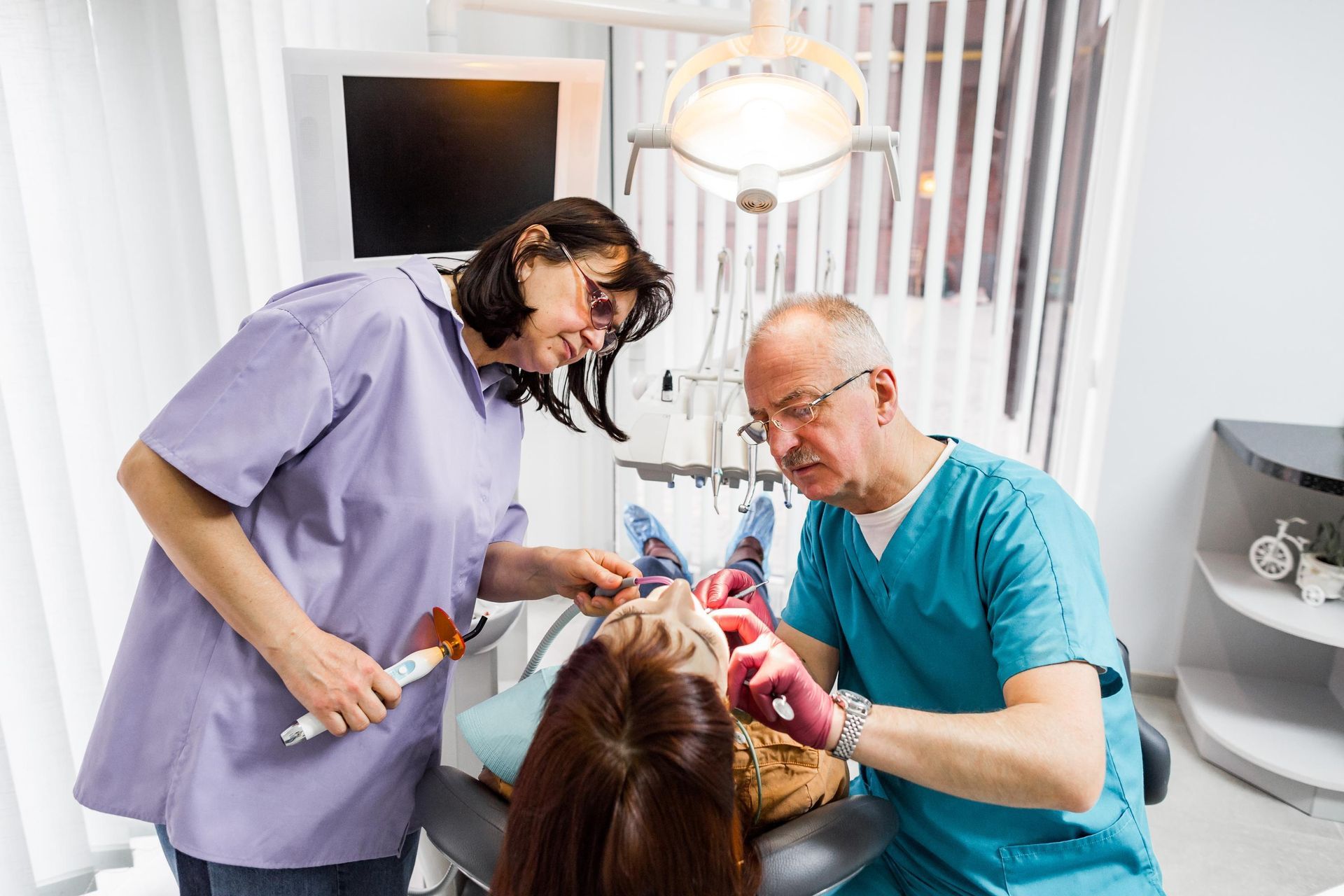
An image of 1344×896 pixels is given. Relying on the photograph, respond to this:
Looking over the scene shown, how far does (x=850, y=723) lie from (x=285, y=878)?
76 cm

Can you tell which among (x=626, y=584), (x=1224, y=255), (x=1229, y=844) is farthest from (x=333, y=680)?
(x=1224, y=255)

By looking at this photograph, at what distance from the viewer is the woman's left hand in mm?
1338

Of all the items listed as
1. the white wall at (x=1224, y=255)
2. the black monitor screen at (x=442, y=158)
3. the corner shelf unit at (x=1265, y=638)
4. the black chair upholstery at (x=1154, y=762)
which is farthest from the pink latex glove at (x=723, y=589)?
the white wall at (x=1224, y=255)

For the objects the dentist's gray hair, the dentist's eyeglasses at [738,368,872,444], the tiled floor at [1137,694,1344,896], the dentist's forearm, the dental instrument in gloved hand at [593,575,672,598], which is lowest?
the tiled floor at [1137,694,1344,896]

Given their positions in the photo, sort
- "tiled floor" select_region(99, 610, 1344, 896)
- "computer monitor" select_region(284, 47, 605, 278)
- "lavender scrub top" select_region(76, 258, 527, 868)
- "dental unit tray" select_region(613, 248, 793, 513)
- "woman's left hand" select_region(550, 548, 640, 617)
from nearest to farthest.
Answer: "lavender scrub top" select_region(76, 258, 527, 868)
"woman's left hand" select_region(550, 548, 640, 617)
"computer monitor" select_region(284, 47, 605, 278)
"dental unit tray" select_region(613, 248, 793, 513)
"tiled floor" select_region(99, 610, 1344, 896)

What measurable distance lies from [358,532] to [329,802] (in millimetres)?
356

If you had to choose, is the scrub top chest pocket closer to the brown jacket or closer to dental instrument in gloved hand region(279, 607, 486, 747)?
the brown jacket

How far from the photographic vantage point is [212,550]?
1006mm

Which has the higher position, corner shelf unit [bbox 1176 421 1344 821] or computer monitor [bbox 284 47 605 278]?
computer monitor [bbox 284 47 605 278]

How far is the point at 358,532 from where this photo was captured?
1097mm

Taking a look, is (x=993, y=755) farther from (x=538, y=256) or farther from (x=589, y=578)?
(x=538, y=256)

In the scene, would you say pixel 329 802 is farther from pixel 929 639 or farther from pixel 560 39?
pixel 560 39

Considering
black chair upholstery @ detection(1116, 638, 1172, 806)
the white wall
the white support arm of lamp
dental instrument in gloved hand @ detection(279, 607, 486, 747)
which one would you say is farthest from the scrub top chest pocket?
the white wall

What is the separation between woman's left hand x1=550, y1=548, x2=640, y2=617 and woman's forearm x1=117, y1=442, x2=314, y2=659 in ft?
1.36
